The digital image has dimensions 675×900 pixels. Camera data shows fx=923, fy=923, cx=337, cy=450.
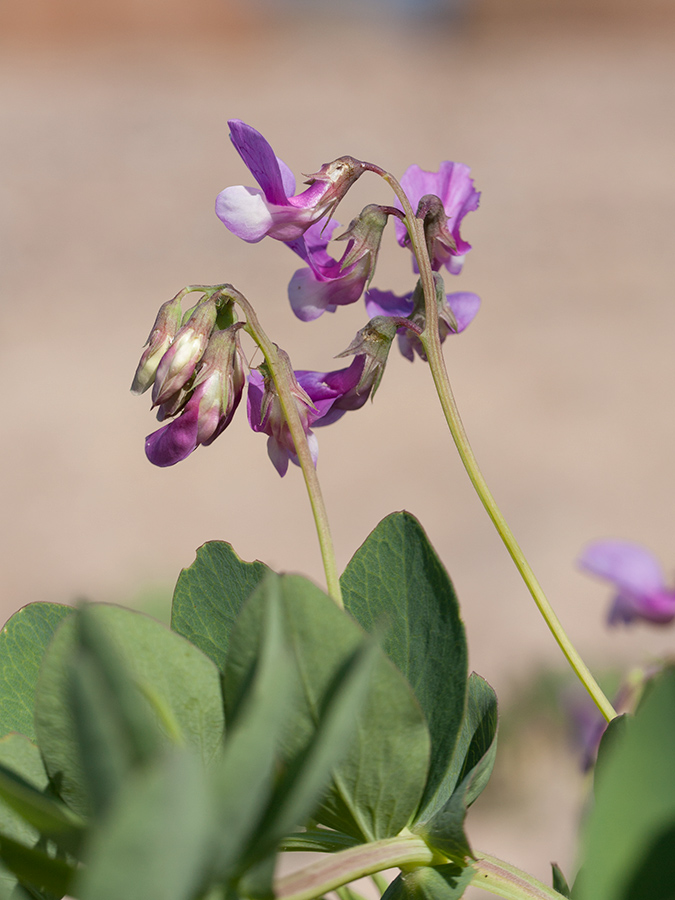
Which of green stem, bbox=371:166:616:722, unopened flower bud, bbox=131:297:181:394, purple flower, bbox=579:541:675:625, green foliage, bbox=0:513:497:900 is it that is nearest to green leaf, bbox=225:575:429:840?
green foliage, bbox=0:513:497:900

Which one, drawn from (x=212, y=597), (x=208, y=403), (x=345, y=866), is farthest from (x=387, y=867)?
(x=208, y=403)

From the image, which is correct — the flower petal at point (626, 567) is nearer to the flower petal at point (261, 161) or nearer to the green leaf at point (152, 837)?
the flower petal at point (261, 161)

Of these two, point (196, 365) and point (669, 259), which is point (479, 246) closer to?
point (669, 259)

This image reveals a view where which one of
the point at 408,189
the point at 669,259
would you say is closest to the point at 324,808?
the point at 408,189

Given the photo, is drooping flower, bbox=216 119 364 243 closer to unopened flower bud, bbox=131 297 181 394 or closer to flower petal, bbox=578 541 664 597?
unopened flower bud, bbox=131 297 181 394

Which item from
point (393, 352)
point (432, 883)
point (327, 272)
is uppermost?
point (393, 352)

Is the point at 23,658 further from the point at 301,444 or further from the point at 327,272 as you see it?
the point at 327,272
